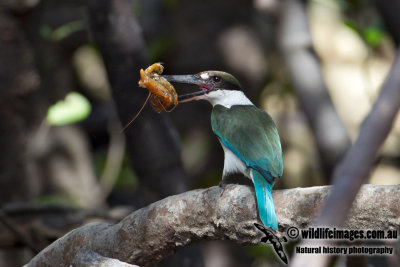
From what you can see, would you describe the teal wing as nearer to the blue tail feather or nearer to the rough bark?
the blue tail feather

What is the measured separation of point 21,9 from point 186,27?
6.32 ft

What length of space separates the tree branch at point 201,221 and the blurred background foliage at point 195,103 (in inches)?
40.7

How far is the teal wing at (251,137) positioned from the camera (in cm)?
254

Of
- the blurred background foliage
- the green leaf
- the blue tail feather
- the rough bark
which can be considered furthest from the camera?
the rough bark

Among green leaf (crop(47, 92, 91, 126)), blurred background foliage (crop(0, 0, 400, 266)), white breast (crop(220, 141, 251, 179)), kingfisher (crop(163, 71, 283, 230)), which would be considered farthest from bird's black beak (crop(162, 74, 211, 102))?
green leaf (crop(47, 92, 91, 126))

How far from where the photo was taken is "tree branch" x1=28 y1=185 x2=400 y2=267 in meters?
1.92

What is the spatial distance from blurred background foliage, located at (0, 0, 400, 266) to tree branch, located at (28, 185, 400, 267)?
3.40 ft

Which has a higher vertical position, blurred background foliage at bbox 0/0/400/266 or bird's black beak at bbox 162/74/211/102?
bird's black beak at bbox 162/74/211/102

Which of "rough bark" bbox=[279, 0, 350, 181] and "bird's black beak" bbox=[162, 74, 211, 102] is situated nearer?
"bird's black beak" bbox=[162, 74, 211, 102]

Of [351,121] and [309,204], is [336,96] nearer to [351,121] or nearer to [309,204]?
[351,121]

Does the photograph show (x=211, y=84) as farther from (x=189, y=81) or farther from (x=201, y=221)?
(x=201, y=221)

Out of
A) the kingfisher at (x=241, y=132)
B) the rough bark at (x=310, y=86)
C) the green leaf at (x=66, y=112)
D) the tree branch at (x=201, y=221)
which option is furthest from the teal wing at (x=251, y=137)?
the rough bark at (x=310, y=86)

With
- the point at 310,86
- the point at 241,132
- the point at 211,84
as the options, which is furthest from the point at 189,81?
the point at 310,86

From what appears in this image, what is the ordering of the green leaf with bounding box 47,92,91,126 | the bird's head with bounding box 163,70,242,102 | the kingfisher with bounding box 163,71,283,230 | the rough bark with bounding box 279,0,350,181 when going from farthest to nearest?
the rough bark with bounding box 279,0,350,181 < the green leaf with bounding box 47,92,91,126 < the bird's head with bounding box 163,70,242,102 < the kingfisher with bounding box 163,71,283,230
